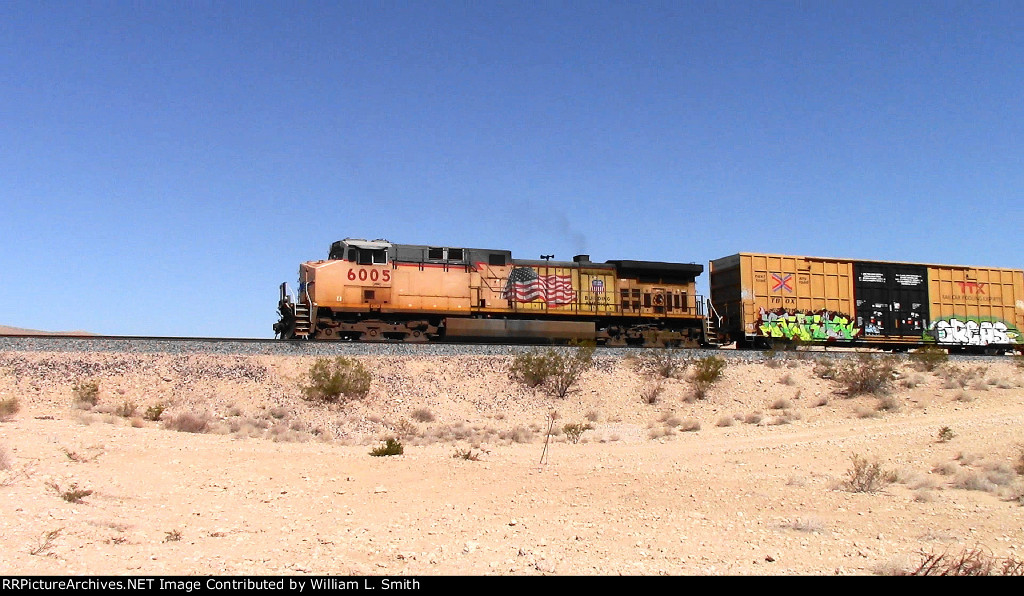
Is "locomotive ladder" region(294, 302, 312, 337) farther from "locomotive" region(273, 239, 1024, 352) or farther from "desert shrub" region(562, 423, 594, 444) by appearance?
"desert shrub" region(562, 423, 594, 444)

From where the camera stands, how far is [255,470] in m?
13.7

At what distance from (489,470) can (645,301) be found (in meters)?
16.1

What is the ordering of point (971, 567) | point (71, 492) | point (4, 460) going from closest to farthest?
1. point (971, 567)
2. point (71, 492)
3. point (4, 460)

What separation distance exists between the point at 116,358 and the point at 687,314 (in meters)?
19.3

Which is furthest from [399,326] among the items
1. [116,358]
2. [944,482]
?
[944,482]

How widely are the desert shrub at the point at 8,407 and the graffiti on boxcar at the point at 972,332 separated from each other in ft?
106

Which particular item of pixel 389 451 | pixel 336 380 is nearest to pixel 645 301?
pixel 336 380

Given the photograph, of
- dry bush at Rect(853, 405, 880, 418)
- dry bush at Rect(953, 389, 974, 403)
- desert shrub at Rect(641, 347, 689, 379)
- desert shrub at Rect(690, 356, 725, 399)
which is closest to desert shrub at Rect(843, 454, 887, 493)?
dry bush at Rect(853, 405, 880, 418)

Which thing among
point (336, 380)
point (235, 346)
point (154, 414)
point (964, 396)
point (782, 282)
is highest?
point (782, 282)

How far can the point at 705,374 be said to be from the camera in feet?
82.7

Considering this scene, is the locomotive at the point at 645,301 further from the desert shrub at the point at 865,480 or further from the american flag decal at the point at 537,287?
the desert shrub at the point at 865,480

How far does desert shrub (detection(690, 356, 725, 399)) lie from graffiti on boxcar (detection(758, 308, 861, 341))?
4.82 metres

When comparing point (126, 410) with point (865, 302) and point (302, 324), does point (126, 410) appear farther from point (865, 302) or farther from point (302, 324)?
point (865, 302)

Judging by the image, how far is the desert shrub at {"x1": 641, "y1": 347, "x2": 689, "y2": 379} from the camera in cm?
2644
